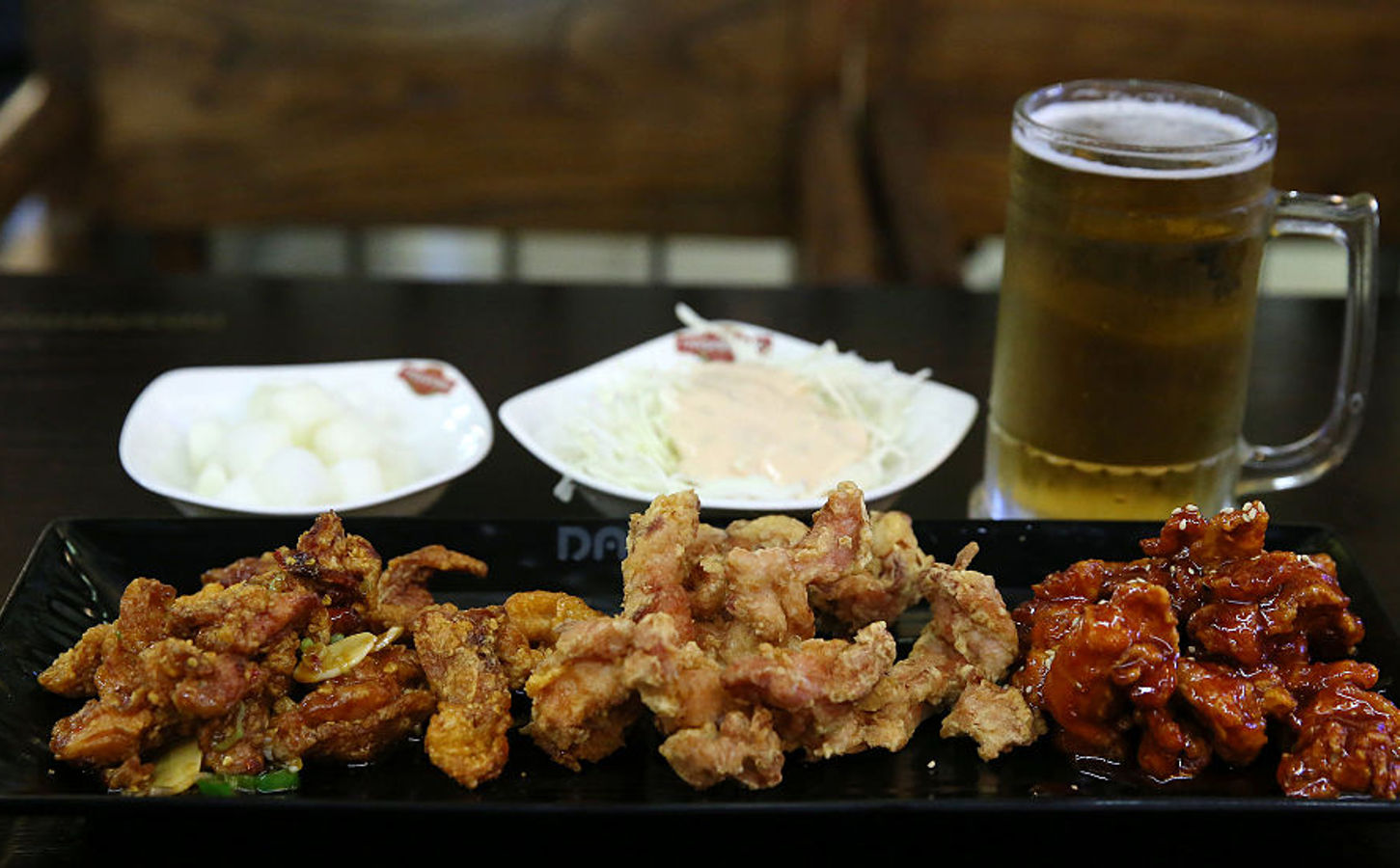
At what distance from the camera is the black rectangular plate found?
1.27 meters

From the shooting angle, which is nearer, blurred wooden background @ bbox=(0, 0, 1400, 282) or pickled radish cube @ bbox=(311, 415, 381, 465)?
pickled radish cube @ bbox=(311, 415, 381, 465)

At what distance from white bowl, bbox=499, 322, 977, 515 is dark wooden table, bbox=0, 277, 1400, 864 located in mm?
70

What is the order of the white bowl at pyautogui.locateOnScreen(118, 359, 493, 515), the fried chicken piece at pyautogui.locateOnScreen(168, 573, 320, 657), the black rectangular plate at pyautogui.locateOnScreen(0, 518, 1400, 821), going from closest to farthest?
the black rectangular plate at pyautogui.locateOnScreen(0, 518, 1400, 821), the fried chicken piece at pyautogui.locateOnScreen(168, 573, 320, 657), the white bowl at pyautogui.locateOnScreen(118, 359, 493, 515)

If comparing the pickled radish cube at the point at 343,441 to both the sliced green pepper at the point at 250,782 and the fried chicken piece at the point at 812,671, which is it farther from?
the fried chicken piece at the point at 812,671

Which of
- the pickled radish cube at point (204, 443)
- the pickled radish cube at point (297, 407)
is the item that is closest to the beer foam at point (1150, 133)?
the pickled radish cube at point (297, 407)

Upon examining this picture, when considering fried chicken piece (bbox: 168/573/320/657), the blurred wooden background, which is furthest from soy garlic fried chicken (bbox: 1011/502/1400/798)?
the blurred wooden background

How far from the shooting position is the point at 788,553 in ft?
4.95

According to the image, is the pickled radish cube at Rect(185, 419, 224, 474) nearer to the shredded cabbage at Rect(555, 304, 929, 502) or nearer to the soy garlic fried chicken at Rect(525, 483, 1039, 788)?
the shredded cabbage at Rect(555, 304, 929, 502)

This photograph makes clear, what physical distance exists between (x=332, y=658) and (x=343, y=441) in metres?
0.62

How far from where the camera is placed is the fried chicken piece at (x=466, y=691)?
1329 mm

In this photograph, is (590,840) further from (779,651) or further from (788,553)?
(788,553)

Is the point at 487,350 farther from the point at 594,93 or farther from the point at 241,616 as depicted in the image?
the point at 594,93

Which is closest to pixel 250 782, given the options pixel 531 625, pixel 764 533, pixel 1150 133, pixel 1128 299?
pixel 531 625

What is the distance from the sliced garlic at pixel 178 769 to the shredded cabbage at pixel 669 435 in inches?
29.8
